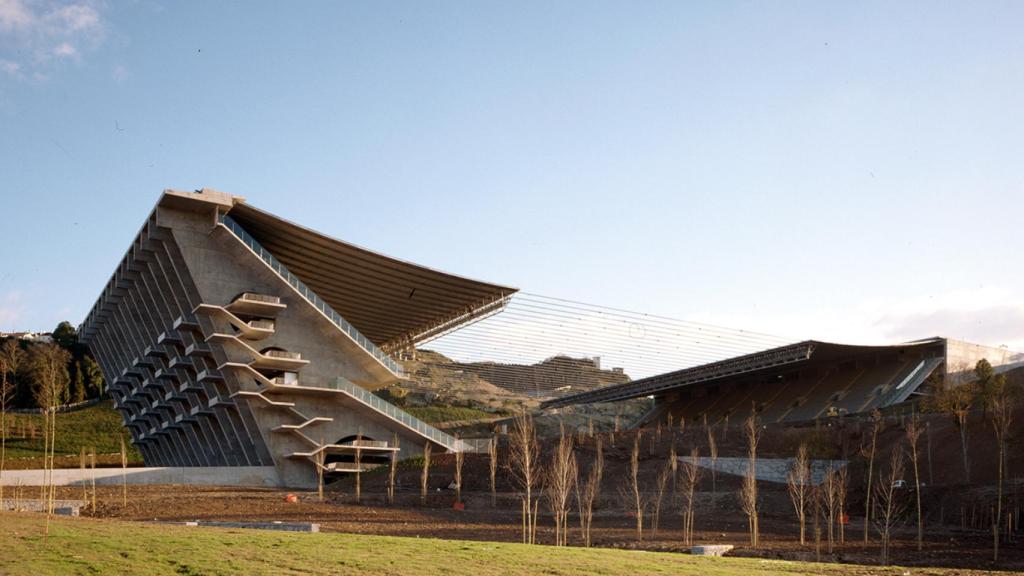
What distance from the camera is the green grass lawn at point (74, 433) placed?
90.1 metres

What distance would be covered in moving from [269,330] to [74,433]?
48.7 m

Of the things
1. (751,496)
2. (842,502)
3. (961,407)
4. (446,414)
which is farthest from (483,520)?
(446,414)

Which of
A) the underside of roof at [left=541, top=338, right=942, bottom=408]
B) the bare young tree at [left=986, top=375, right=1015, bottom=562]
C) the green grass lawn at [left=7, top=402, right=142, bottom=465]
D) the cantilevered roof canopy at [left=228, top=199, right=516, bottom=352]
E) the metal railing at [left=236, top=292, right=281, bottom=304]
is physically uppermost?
the cantilevered roof canopy at [left=228, top=199, right=516, bottom=352]

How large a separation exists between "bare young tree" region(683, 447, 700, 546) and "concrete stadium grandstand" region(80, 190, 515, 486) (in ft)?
58.0

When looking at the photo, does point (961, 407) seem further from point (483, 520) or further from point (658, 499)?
point (483, 520)

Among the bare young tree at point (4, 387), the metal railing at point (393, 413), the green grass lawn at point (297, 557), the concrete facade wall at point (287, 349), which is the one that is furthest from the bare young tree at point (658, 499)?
the bare young tree at point (4, 387)

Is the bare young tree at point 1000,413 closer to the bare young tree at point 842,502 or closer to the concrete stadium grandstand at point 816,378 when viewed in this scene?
the bare young tree at point 842,502

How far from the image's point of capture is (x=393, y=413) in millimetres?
60750

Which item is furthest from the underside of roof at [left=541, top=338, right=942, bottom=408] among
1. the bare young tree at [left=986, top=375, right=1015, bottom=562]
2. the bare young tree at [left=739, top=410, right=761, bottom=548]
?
the bare young tree at [left=986, top=375, right=1015, bottom=562]

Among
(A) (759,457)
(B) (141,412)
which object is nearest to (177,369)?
(B) (141,412)

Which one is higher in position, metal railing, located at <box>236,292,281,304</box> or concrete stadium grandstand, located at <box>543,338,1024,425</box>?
metal railing, located at <box>236,292,281,304</box>

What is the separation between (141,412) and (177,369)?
14573 millimetres

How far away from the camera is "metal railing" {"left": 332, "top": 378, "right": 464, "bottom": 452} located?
58812mm

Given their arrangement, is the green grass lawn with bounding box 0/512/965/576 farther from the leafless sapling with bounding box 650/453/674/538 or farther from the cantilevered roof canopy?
the cantilevered roof canopy
